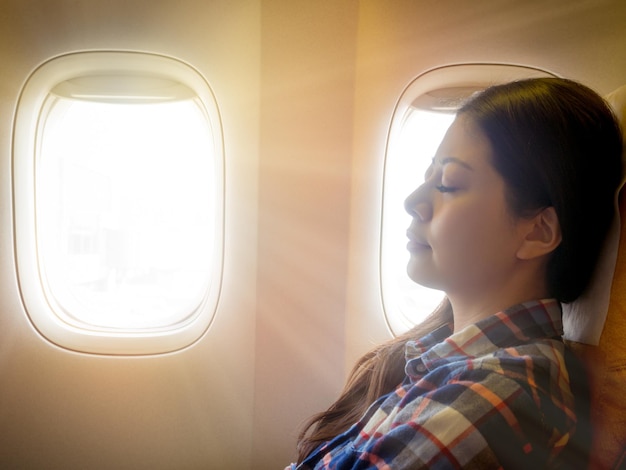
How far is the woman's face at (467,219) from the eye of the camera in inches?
29.9

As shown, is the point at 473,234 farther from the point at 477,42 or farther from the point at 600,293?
the point at 477,42

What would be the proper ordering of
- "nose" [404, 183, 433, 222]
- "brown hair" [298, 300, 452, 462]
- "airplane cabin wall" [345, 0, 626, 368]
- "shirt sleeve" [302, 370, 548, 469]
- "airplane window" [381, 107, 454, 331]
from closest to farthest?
"shirt sleeve" [302, 370, 548, 469], "nose" [404, 183, 433, 222], "brown hair" [298, 300, 452, 462], "airplane cabin wall" [345, 0, 626, 368], "airplane window" [381, 107, 454, 331]

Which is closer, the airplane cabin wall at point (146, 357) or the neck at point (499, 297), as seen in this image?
the neck at point (499, 297)

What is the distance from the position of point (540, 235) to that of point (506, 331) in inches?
7.5

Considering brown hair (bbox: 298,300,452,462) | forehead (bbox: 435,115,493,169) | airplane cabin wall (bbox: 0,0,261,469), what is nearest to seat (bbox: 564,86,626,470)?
forehead (bbox: 435,115,493,169)

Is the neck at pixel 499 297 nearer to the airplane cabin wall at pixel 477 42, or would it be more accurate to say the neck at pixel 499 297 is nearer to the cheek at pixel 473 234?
the cheek at pixel 473 234

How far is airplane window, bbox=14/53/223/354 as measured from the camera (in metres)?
1.39

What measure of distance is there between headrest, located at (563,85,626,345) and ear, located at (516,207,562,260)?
0.25ft

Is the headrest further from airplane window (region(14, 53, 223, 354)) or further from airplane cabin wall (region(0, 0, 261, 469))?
airplane window (region(14, 53, 223, 354))

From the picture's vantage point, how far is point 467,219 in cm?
77

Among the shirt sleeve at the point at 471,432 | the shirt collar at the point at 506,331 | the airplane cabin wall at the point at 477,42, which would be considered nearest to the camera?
the shirt sleeve at the point at 471,432

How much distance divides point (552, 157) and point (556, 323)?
0.29 meters

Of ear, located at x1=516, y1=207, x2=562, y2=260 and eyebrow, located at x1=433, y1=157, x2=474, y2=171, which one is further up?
eyebrow, located at x1=433, y1=157, x2=474, y2=171

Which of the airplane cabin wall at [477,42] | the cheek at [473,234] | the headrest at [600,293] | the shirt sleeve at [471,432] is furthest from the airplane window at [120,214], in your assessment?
the headrest at [600,293]
